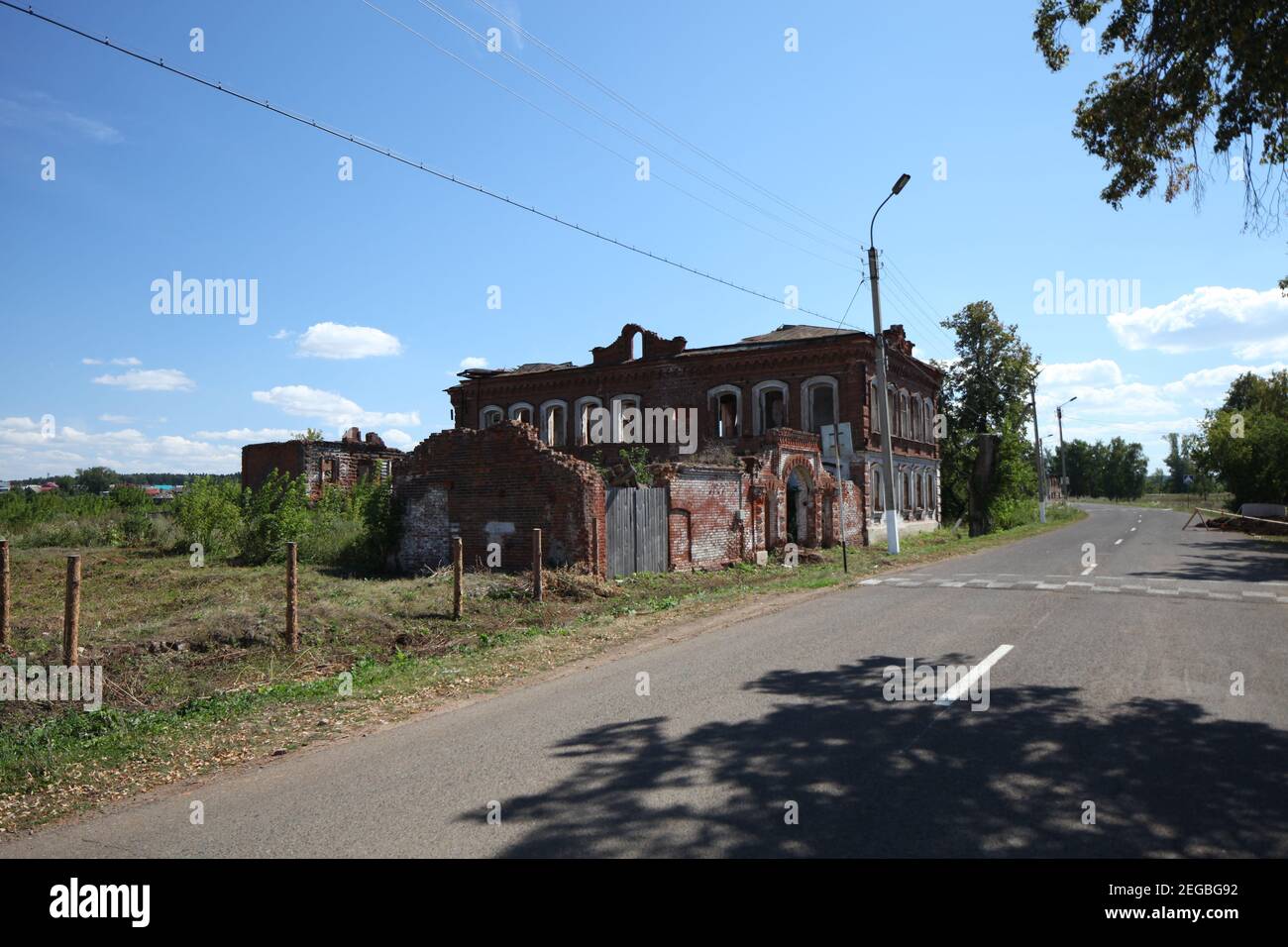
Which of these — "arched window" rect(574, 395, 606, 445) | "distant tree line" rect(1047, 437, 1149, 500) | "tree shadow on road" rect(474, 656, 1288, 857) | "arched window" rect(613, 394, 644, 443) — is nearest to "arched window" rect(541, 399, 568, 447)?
"arched window" rect(574, 395, 606, 445)

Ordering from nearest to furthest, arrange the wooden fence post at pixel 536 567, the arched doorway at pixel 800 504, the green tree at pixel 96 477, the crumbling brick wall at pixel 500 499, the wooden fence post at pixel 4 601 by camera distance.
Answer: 1. the wooden fence post at pixel 4 601
2. the wooden fence post at pixel 536 567
3. the crumbling brick wall at pixel 500 499
4. the arched doorway at pixel 800 504
5. the green tree at pixel 96 477

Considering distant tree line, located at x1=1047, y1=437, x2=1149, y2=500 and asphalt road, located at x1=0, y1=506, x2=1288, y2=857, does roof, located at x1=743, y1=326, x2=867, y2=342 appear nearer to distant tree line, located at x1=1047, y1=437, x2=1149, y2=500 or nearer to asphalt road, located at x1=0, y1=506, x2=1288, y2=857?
asphalt road, located at x1=0, y1=506, x2=1288, y2=857

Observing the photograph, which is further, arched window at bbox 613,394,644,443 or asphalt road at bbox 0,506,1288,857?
arched window at bbox 613,394,644,443

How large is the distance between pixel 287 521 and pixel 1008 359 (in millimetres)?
47314

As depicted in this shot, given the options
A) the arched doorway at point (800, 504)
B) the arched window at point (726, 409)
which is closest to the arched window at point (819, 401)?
the arched window at point (726, 409)

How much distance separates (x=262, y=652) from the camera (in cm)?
934

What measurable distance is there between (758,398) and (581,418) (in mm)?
9275

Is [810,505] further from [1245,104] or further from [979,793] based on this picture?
[979,793]

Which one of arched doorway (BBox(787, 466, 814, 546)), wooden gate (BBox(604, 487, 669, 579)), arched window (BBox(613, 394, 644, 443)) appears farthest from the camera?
arched window (BBox(613, 394, 644, 443))

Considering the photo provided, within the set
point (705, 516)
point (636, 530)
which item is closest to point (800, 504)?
point (705, 516)

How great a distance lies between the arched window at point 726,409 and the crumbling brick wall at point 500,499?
17.9 meters

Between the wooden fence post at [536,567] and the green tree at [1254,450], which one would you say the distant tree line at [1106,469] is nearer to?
the green tree at [1254,450]

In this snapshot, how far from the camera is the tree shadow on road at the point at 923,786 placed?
3930mm

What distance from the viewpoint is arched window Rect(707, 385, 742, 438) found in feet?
113
